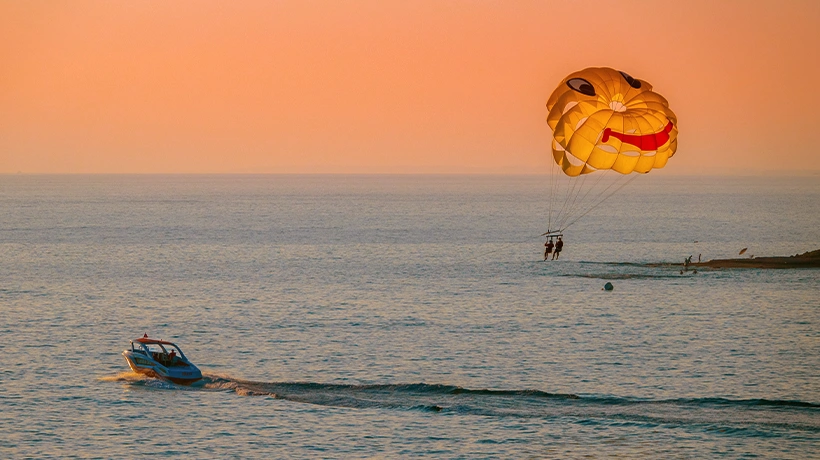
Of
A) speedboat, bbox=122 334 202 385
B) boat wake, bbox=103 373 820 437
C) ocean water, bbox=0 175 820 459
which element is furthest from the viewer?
speedboat, bbox=122 334 202 385

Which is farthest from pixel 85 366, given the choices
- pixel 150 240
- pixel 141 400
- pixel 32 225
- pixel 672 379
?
pixel 32 225

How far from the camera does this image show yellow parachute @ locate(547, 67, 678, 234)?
63.1m

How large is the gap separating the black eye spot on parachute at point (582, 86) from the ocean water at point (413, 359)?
15737mm

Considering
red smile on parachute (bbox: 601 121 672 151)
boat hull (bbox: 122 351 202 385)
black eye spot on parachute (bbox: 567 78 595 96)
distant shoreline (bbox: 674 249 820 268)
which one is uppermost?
black eye spot on parachute (bbox: 567 78 595 96)

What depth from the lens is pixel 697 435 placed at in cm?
4288

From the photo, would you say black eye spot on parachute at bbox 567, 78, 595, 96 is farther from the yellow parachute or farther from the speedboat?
the speedboat

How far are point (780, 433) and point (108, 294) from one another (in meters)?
61.9

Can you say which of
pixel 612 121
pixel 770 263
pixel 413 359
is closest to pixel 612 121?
pixel 612 121

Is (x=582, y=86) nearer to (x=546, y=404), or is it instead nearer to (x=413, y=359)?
(x=413, y=359)

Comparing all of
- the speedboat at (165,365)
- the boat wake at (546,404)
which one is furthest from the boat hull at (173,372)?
the boat wake at (546,404)

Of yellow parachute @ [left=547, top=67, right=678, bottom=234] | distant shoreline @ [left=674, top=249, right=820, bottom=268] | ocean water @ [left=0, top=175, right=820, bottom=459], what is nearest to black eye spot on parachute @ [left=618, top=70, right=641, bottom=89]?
yellow parachute @ [left=547, top=67, right=678, bottom=234]

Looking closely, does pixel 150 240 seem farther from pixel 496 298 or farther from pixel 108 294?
pixel 496 298

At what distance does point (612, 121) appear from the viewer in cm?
6341

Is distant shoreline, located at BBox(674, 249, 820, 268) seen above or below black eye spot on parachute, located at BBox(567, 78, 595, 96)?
below
